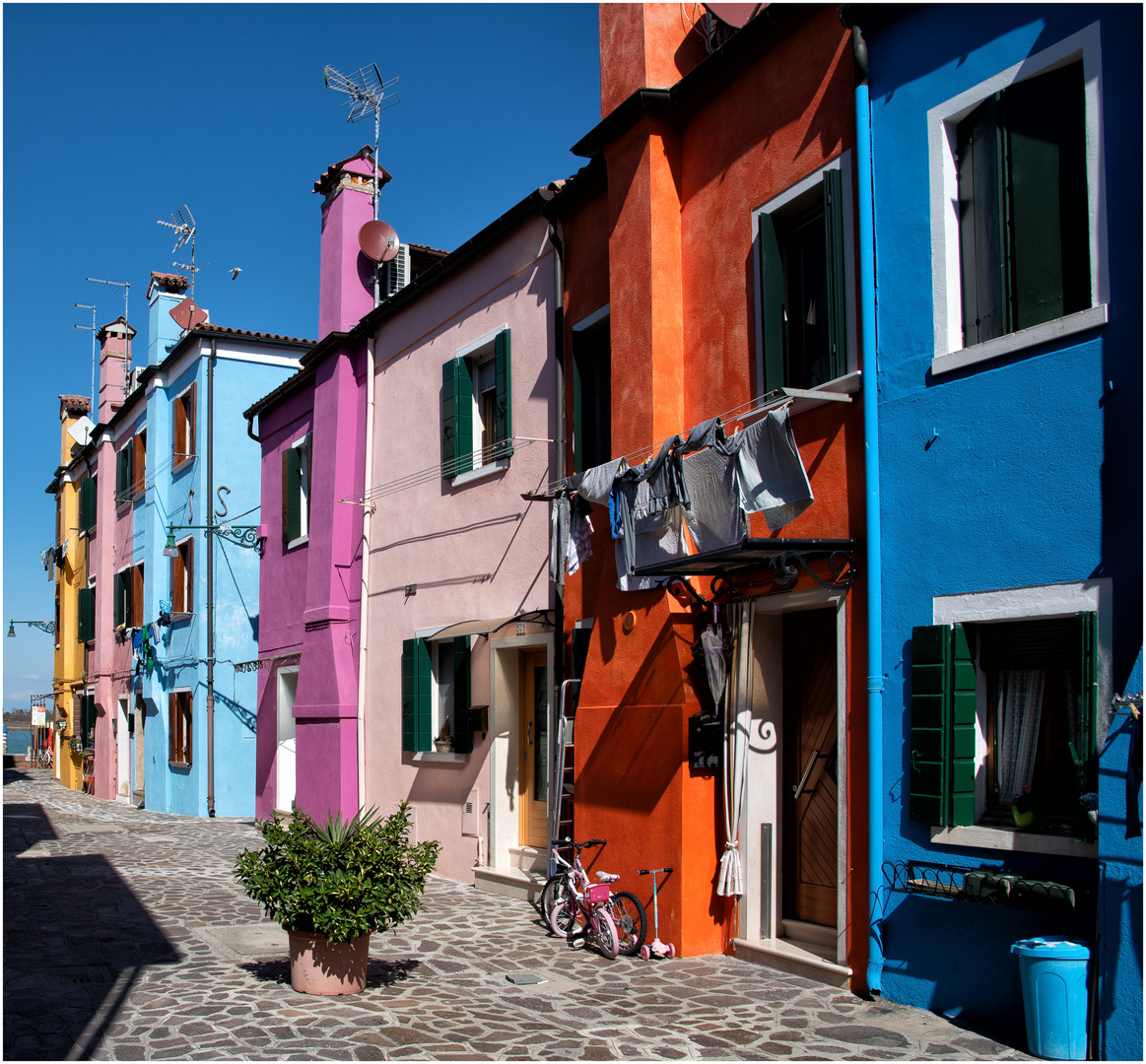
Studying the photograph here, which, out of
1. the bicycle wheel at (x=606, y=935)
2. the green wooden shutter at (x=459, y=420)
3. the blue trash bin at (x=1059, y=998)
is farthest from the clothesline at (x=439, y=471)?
the blue trash bin at (x=1059, y=998)

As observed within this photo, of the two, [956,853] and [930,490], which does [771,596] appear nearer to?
[930,490]

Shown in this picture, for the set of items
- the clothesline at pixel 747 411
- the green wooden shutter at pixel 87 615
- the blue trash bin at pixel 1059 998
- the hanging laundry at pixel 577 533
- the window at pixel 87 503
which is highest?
the window at pixel 87 503

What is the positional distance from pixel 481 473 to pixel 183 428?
13.8 metres

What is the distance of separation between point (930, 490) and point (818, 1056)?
10.7ft

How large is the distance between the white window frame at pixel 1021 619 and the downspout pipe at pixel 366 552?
10179mm

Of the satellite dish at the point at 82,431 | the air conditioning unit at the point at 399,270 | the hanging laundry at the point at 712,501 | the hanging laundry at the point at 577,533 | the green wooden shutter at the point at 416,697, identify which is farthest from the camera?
the satellite dish at the point at 82,431

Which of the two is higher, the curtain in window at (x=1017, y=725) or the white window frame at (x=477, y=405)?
the white window frame at (x=477, y=405)

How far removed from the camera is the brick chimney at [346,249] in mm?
17281

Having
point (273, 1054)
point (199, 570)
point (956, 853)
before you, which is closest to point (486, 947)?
point (273, 1054)

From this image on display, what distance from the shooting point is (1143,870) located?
5.45 m

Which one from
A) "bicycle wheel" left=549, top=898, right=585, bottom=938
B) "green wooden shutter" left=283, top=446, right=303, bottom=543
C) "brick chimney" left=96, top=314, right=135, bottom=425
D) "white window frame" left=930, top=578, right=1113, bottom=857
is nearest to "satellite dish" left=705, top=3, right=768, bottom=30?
"white window frame" left=930, top=578, right=1113, bottom=857

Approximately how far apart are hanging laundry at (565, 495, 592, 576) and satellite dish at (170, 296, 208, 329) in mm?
18072

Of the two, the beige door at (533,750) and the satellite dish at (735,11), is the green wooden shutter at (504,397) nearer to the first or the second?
the beige door at (533,750)

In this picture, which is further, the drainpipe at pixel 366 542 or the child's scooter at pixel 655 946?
the drainpipe at pixel 366 542
